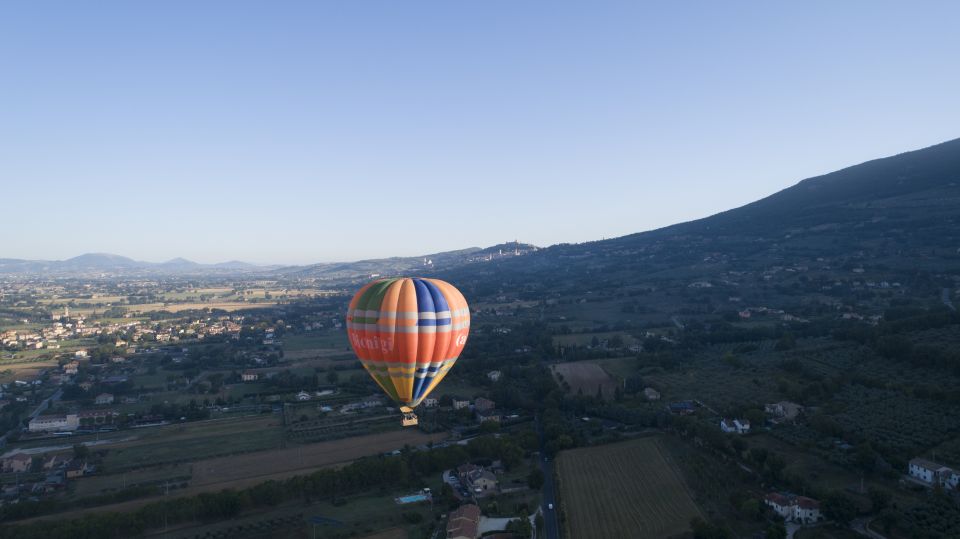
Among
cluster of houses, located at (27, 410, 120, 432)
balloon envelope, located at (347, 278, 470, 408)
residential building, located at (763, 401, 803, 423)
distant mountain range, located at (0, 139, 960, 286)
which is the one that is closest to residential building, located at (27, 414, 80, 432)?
cluster of houses, located at (27, 410, 120, 432)

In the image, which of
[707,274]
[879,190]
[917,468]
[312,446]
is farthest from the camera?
[879,190]

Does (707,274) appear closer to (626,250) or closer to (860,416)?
(626,250)

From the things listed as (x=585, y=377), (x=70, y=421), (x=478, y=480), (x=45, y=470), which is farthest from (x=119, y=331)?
(x=478, y=480)

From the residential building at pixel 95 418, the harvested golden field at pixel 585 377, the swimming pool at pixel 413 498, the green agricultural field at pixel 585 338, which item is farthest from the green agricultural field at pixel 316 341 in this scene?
the swimming pool at pixel 413 498

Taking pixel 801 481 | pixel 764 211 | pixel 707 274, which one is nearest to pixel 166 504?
pixel 801 481

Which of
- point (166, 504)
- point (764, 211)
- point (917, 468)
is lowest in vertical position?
point (917, 468)

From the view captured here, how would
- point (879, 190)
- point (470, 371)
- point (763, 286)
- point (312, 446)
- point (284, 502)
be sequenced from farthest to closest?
point (879, 190)
point (763, 286)
point (470, 371)
point (312, 446)
point (284, 502)

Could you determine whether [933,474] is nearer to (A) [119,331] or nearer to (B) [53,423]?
(B) [53,423]

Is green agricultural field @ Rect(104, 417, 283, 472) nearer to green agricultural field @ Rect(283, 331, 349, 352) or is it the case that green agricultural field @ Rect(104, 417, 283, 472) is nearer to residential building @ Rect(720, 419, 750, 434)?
residential building @ Rect(720, 419, 750, 434)
